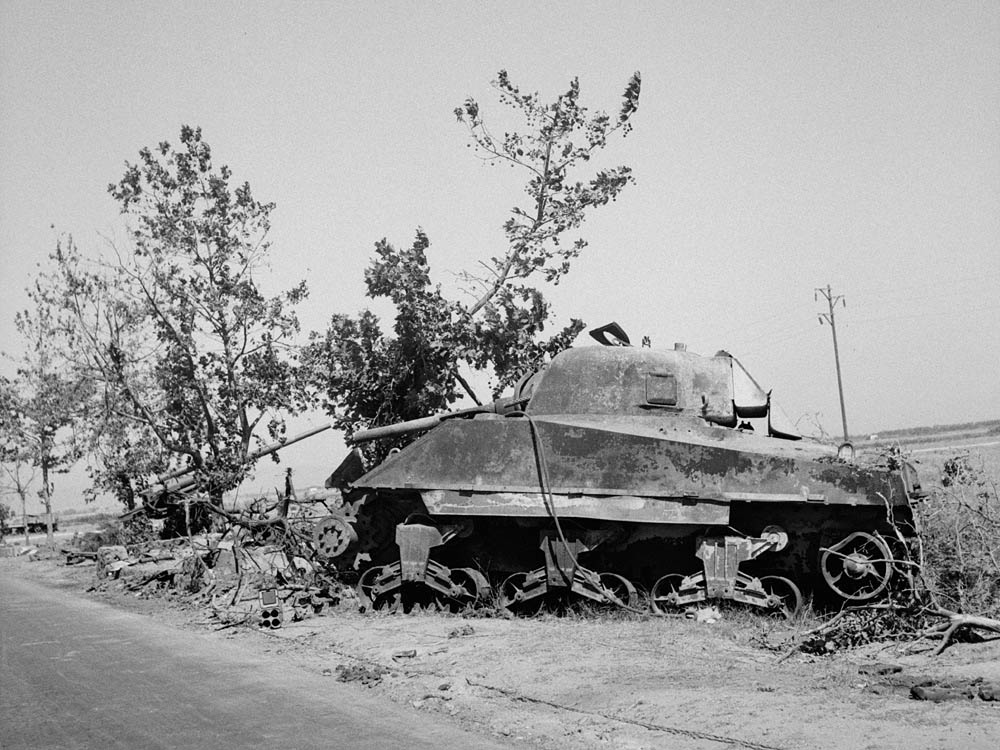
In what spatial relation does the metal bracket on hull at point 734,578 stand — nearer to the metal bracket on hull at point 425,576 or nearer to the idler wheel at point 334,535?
the metal bracket on hull at point 425,576

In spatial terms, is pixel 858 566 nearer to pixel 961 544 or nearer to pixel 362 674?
pixel 961 544

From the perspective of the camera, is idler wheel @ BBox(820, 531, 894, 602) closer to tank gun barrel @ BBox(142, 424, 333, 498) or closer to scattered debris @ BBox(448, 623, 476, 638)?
scattered debris @ BBox(448, 623, 476, 638)

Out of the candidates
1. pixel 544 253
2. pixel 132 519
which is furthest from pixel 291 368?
pixel 544 253

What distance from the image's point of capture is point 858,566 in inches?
385

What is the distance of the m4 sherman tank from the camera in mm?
10094

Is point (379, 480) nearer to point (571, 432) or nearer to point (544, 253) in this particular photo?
point (571, 432)

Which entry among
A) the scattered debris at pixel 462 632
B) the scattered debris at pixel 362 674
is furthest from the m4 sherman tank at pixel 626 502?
the scattered debris at pixel 362 674

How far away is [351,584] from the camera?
12.5m

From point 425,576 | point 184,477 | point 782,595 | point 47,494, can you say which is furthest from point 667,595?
point 47,494

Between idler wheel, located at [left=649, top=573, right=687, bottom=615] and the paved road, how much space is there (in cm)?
378

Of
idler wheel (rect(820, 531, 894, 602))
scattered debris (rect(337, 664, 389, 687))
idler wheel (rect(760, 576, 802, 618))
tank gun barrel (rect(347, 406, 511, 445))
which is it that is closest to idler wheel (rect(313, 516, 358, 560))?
tank gun barrel (rect(347, 406, 511, 445))

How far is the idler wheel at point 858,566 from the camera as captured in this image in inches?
385

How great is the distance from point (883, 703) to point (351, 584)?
294 inches

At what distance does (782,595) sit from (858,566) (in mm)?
A: 987
